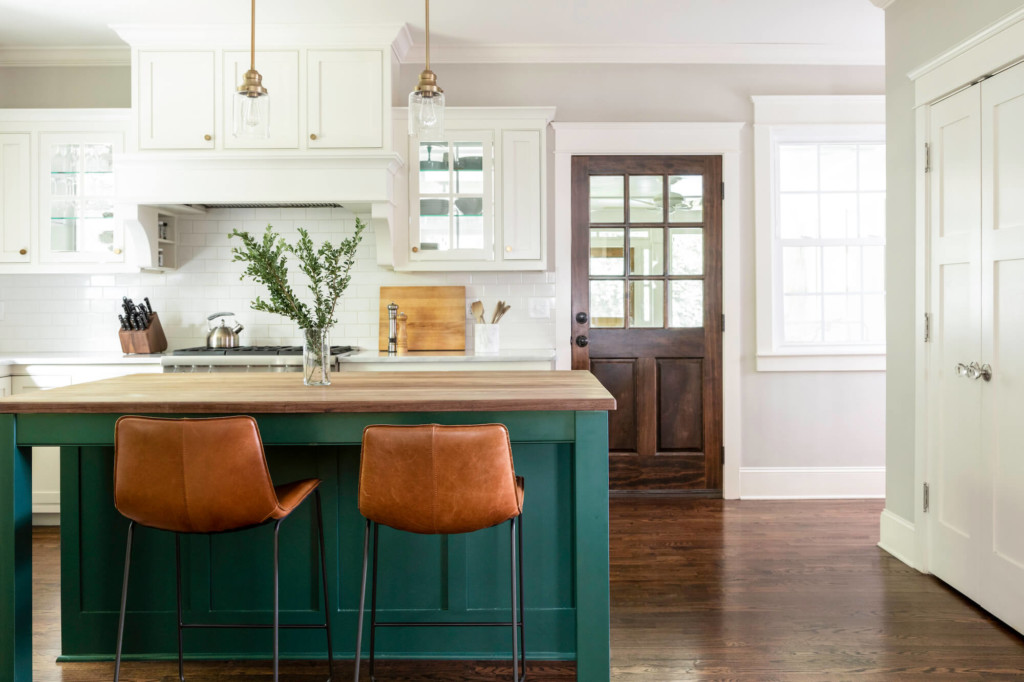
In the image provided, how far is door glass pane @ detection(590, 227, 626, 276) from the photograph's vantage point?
174 inches

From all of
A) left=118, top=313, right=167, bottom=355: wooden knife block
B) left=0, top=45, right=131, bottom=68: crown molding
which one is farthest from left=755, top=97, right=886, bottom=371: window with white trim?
left=0, top=45, right=131, bottom=68: crown molding

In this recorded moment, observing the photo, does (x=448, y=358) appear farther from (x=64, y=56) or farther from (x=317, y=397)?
(x=64, y=56)

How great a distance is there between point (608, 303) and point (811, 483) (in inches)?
67.3

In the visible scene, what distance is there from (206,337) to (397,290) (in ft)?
4.13

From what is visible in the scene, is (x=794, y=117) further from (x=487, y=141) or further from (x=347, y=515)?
(x=347, y=515)

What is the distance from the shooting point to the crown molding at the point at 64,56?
14.1ft

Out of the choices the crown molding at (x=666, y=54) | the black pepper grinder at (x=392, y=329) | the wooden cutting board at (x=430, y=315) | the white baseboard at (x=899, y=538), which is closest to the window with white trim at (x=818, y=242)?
the crown molding at (x=666, y=54)

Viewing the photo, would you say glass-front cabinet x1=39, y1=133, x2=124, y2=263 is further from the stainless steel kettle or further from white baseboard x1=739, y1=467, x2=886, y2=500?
white baseboard x1=739, y1=467, x2=886, y2=500

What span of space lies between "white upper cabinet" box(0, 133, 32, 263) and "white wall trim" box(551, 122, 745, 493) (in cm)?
313

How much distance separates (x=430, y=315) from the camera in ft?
14.5

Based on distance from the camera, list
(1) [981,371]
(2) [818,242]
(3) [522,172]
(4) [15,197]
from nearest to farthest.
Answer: (1) [981,371]
(4) [15,197]
(3) [522,172]
(2) [818,242]

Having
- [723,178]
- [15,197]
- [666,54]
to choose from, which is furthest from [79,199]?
[723,178]

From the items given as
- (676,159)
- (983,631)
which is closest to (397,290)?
Result: (676,159)

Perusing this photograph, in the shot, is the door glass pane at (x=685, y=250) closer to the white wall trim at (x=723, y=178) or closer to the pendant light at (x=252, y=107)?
the white wall trim at (x=723, y=178)
